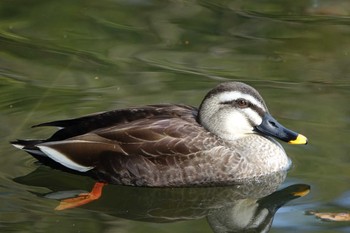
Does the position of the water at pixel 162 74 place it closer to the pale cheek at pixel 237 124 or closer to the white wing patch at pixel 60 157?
the white wing patch at pixel 60 157

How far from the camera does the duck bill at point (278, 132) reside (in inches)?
Result: 350

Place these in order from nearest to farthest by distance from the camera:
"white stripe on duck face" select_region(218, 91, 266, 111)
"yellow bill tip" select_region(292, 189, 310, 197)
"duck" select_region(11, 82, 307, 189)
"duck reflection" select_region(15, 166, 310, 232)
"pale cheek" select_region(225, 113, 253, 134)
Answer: "duck reflection" select_region(15, 166, 310, 232) < "yellow bill tip" select_region(292, 189, 310, 197) < "duck" select_region(11, 82, 307, 189) < "white stripe on duck face" select_region(218, 91, 266, 111) < "pale cheek" select_region(225, 113, 253, 134)

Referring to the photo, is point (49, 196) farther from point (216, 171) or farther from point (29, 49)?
point (29, 49)

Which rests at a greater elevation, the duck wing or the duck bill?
the duck bill

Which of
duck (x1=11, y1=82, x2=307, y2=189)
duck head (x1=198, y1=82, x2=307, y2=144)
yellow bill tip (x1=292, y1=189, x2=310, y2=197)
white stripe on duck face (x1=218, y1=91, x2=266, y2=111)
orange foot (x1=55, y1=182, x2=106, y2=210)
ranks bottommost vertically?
orange foot (x1=55, y1=182, x2=106, y2=210)

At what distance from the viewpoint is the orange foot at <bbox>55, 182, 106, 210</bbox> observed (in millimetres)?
8289

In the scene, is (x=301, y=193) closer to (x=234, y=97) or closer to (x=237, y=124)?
(x=237, y=124)

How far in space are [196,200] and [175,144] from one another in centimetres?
51

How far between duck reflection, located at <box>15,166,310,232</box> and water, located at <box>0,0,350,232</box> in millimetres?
33

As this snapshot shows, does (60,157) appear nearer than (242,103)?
Yes

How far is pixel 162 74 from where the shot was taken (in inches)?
444

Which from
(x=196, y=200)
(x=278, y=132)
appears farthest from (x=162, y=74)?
(x=196, y=200)

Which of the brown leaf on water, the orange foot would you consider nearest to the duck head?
the brown leaf on water

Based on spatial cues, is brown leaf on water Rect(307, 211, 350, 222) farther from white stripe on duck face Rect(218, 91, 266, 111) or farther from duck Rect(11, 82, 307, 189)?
white stripe on duck face Rect(218, 91, 266, 111)
